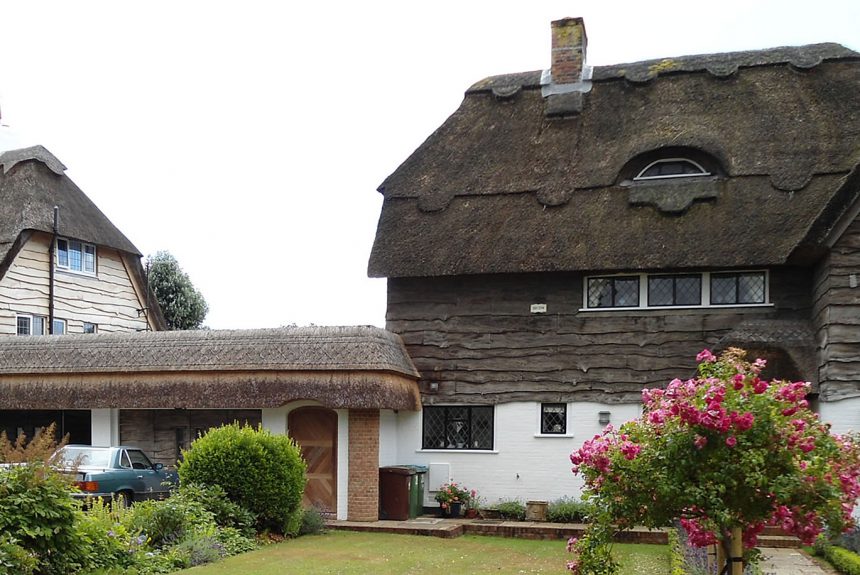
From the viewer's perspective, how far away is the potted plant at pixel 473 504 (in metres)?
19.6

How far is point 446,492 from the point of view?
19750 millimetres

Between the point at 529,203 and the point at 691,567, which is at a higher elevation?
the point at 529,203

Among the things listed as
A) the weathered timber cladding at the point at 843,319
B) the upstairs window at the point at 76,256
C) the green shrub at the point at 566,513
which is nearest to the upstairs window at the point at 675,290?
the weathered timber cladding at the point at 843,319

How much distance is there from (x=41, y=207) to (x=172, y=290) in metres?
14.0

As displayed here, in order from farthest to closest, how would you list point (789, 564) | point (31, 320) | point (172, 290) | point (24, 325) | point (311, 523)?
1. point (172, 290)
2. point (31, 320)
3. point (24, 325)
4. point (311, 523)
5. point (789, 564)

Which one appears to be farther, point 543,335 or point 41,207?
point 41,207

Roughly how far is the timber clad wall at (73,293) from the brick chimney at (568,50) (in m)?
14.8

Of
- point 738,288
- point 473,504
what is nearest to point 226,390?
point 473,504

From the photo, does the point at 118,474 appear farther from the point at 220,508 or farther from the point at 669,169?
the point at 669,169

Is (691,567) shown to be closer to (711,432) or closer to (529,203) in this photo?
(711,432)

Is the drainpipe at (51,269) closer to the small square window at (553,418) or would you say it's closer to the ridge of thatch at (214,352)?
the ridge of thatch at (214,352)

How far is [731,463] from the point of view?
805 centimetres

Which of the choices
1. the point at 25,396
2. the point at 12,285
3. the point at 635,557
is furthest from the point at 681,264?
the point at 12,285

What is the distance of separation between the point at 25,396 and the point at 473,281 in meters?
10.0
